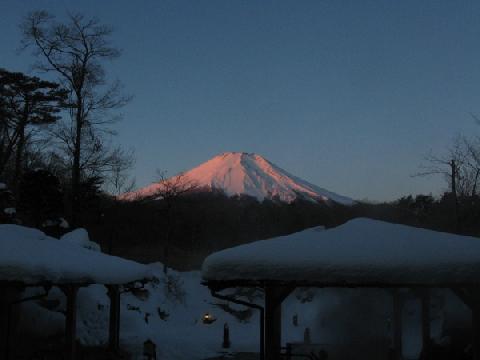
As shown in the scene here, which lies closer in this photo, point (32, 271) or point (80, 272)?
point (32, 271)

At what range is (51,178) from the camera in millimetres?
22062

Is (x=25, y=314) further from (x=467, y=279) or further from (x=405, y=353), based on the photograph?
(x=467, y=279)

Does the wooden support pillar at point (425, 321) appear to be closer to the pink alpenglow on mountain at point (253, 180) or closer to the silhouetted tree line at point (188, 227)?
the silhouetted tree line at point (188, 227)

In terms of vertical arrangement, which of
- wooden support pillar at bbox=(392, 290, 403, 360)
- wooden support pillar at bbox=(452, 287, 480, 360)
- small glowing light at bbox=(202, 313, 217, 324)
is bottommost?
small glowing light at bbox=(202, 313, 217, 324)

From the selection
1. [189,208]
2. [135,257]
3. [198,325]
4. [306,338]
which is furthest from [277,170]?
[306,338]

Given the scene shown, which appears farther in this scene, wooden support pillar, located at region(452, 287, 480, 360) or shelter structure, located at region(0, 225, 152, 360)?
shelter structure, located at region(0, 225, 152, 360)

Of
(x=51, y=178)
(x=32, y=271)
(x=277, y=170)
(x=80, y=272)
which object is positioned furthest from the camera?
(x=277, y=170)

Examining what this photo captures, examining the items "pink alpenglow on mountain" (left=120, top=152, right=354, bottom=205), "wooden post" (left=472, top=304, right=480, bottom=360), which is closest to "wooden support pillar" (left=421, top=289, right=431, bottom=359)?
"wooden post" (left=472, top=304, right=480, bottom=360)

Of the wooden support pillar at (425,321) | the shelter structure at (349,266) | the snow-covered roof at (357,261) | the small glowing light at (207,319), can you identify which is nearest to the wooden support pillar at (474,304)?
the shelter structure at (349,266)

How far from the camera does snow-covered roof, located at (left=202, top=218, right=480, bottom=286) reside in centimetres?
749

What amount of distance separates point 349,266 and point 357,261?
4.8 inches

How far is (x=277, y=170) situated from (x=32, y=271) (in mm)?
65624

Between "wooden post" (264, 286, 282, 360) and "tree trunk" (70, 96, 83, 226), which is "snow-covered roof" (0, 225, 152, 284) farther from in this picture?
"tree trunk" (70, 96, 83, 226)

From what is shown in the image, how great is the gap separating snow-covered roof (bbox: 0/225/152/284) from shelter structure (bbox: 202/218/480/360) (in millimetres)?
3493
